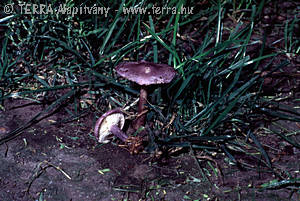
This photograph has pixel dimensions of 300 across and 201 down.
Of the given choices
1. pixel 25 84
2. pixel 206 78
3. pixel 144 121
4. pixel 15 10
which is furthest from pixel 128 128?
pixel 15 10

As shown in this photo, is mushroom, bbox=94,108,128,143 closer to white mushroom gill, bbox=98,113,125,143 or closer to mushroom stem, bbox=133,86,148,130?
white mushroom gill, bbox=98,113,125,143

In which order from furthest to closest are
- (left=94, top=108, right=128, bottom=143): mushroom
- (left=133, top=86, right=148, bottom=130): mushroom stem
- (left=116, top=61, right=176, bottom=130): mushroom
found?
(left=133, top=86, right=148, bottom=130): mushroom stem, (left=94, top=108, right=128, bottom=143): mushroom, (left=116, top=61, right=176, bottom=130): mushroom

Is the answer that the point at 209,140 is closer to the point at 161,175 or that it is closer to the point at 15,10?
the point at 161,175

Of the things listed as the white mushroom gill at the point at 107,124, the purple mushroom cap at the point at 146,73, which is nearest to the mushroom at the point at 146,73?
the purple mushroom cap at the point at 146,73

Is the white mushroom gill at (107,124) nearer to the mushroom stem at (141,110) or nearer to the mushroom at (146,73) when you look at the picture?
the mushroom stem at (141,110)

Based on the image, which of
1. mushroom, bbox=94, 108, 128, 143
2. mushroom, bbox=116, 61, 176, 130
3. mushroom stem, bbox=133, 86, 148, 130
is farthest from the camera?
mushroom stem, bbox=133, 86, 148, 130

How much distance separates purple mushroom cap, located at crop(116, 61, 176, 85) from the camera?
5.71ft

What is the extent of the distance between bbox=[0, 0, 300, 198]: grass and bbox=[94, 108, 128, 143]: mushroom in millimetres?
210

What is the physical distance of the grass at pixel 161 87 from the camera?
1994 mm

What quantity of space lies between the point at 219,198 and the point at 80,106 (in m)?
1.17

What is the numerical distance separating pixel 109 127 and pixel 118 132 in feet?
0.22

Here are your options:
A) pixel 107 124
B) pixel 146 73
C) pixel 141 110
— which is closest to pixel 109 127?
pixel 107 124

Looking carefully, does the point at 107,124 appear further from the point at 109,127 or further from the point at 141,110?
the point at 141,110

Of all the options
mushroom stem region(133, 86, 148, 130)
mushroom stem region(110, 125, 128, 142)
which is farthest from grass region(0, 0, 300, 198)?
mushroom stem region(110, 125, 128, 142)
